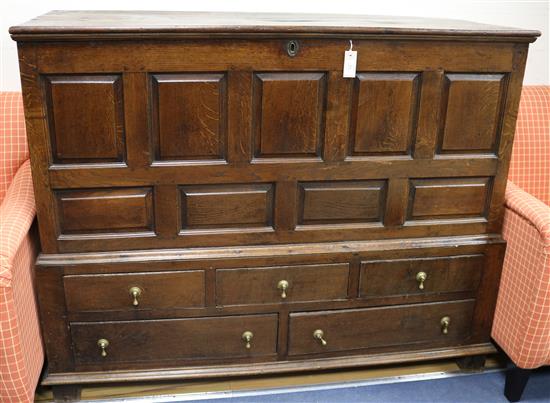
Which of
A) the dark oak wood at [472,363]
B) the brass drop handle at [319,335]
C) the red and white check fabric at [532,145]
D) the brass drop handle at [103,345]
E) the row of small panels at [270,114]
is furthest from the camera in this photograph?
the red and white check fabric at [532,145]

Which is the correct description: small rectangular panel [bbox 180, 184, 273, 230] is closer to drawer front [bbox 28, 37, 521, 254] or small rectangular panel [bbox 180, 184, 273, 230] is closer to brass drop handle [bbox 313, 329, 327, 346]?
drawer front [bbox 28, 37, 521, 254]

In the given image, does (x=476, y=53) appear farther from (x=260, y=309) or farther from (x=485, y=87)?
(x=260, y=309)

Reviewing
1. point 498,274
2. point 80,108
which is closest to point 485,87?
point 498,274

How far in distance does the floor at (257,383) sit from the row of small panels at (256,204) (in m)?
0.62

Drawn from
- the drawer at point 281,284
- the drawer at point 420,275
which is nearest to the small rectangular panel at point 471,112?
the drawer at point 420,275

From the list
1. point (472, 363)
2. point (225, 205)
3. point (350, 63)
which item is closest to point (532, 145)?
point (472, 363)

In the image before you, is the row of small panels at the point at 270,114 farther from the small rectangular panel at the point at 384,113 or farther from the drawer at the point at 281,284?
the drawer at the point at 281,284

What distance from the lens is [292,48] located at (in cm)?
160

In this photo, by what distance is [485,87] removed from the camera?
1750 mm

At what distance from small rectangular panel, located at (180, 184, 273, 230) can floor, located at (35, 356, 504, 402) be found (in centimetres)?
63

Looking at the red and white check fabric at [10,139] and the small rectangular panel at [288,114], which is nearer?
the small rectangular panel at [288,114]

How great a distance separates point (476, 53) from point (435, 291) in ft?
2.64

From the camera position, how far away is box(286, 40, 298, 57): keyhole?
1596 mm

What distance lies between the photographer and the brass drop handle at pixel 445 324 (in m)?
1.99
